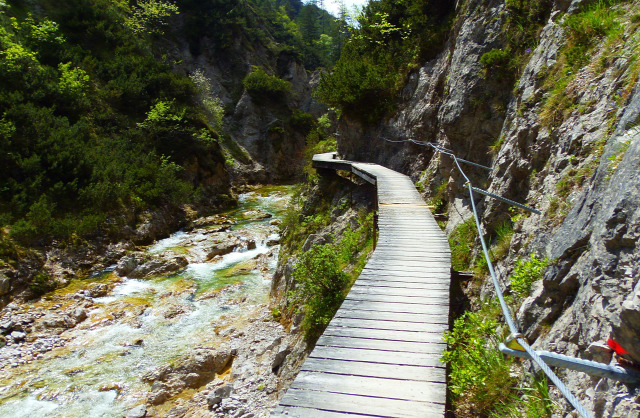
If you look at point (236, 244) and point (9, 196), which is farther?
point (236, 244)

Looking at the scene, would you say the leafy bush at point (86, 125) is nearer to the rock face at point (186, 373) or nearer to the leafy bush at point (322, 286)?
the rock face at point (186, 373)

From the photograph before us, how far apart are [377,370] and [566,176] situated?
3.28 m

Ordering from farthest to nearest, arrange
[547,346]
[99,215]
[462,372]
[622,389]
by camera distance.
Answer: [99,215], [462,372], [547,346], [622,389]

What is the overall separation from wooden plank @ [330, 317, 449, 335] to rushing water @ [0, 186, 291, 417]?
20.6ft

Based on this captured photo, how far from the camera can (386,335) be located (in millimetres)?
4137

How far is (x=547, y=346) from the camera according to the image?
3.09 metres

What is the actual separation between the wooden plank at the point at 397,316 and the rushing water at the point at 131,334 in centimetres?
629

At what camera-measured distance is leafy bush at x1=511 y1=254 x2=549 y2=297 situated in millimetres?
3754

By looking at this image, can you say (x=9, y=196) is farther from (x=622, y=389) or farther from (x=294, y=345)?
(x=622, y=389)

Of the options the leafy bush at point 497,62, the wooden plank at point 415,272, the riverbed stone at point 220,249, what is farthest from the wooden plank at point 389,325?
the riverbed stone at point 220,249

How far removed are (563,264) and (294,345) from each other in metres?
6.14

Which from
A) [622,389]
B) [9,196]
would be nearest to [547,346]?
[622,389]

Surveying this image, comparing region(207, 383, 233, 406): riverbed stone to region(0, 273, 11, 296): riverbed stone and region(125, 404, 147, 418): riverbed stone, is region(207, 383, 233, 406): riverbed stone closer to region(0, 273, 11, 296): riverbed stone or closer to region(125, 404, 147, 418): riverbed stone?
region(125, 404, 147, 418): riverbed stone

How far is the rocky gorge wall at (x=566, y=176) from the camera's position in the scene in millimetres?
2439
